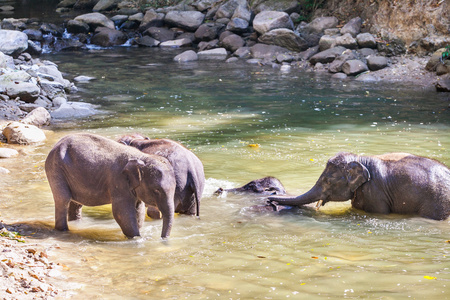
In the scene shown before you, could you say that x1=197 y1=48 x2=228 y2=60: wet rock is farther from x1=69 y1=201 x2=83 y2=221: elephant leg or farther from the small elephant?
x1=69 y1=201 x2=83 y2=221: elephant leg

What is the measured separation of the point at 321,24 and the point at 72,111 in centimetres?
1419

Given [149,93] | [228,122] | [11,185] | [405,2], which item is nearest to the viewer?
[11,185]

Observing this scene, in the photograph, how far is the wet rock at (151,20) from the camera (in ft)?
103

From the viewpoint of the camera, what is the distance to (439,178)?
700 centimetres

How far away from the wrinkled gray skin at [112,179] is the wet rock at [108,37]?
2468cm

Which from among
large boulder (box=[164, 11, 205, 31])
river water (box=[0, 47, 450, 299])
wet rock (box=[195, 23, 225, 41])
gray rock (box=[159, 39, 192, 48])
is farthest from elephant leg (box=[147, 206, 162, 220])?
large boulder (box=[164, 11, 205, 31])

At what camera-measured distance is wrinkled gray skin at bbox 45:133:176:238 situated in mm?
5930

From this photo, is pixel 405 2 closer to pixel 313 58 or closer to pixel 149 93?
pixel 313 58

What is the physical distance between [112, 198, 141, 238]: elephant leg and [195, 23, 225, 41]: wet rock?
2272 centimetres

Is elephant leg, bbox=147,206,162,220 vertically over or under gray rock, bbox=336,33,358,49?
under

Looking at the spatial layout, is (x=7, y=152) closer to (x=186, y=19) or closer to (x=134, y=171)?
(x=134, y=171)

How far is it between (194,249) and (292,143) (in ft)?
19.3

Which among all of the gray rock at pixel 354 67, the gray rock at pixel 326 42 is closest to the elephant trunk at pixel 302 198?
the gray rock at pixel 354 67

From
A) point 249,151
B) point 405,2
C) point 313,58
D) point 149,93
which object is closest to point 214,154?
point 249,151
